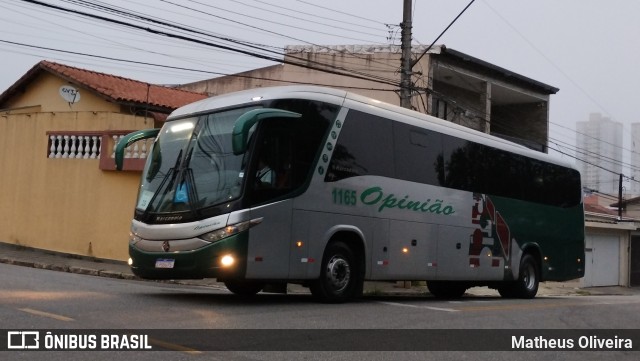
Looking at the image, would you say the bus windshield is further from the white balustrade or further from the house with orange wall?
the white balustrade

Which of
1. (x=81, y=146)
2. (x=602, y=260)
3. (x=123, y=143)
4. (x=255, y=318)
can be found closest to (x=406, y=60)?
(x=123, y=143)

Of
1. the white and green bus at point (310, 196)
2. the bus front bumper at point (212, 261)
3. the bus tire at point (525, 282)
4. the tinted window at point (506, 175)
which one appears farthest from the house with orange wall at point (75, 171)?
the bus tire at point (525, 282)

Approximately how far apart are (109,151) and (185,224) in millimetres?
9523

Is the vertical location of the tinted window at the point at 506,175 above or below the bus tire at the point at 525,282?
above

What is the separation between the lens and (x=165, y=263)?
10.3 meters

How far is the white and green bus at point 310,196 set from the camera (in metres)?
10.2

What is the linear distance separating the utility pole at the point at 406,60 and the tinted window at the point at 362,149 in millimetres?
5716

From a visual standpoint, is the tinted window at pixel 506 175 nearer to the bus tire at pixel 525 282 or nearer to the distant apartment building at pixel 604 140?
the bus tire at pixel 525 282

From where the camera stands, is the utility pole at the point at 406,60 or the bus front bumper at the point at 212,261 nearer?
the bus front bumper at the point at 212,261

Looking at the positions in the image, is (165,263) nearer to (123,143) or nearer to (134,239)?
(134,239)

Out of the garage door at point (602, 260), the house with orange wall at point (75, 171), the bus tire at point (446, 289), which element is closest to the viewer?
the bus tire at point (446, 289)

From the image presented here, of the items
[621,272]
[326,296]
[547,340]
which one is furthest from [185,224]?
[621,272]

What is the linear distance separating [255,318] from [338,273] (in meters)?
2.77
